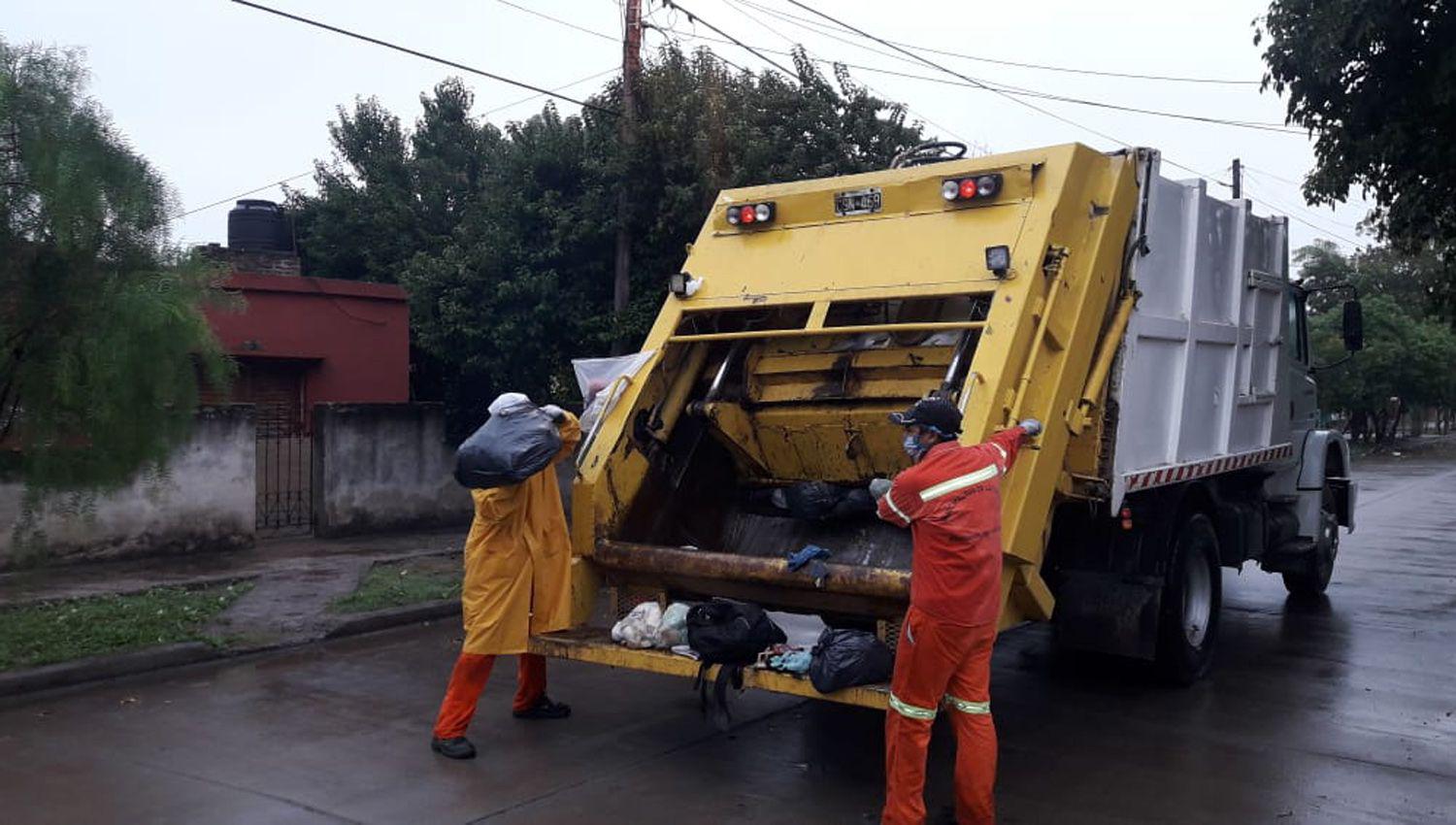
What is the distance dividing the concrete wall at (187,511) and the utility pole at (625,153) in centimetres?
344

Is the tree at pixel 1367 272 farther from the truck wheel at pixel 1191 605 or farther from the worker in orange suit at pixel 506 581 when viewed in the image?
the worker in orange suit at pixel 506 581

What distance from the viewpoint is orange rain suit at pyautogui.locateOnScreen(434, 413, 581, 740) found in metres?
5.38

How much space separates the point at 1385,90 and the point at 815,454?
5660 mm

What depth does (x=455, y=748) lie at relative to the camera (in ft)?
17.7

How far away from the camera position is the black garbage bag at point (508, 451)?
17.1ft

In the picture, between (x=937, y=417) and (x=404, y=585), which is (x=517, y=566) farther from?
(x=404, y=585)

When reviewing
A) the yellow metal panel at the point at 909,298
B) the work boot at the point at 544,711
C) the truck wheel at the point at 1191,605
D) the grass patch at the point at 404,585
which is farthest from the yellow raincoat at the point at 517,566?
the grass patch at the point at 404,585

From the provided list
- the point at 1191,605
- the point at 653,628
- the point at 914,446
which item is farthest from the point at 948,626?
the point at 1191,605

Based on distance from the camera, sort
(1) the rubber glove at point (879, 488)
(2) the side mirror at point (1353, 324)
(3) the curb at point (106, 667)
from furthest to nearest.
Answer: (2) the side mirror at point (1353, 324)
(3) the curb at point (106, 667)
(1) the rubber glove at point (879, 488)

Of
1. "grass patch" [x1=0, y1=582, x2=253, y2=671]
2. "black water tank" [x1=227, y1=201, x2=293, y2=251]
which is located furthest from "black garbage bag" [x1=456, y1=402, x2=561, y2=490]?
"black water tank" [x1=227, y1=201, x2=293, y2=251]

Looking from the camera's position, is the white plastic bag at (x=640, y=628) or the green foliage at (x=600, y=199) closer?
the white plastic bag at (x=640, y=628)

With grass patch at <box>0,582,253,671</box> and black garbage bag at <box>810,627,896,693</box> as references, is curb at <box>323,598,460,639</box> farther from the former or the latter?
black garbage bag at <box>810,627,896,693</box>

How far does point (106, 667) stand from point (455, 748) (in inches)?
105

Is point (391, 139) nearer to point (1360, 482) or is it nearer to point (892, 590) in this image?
point (1360, 482)
